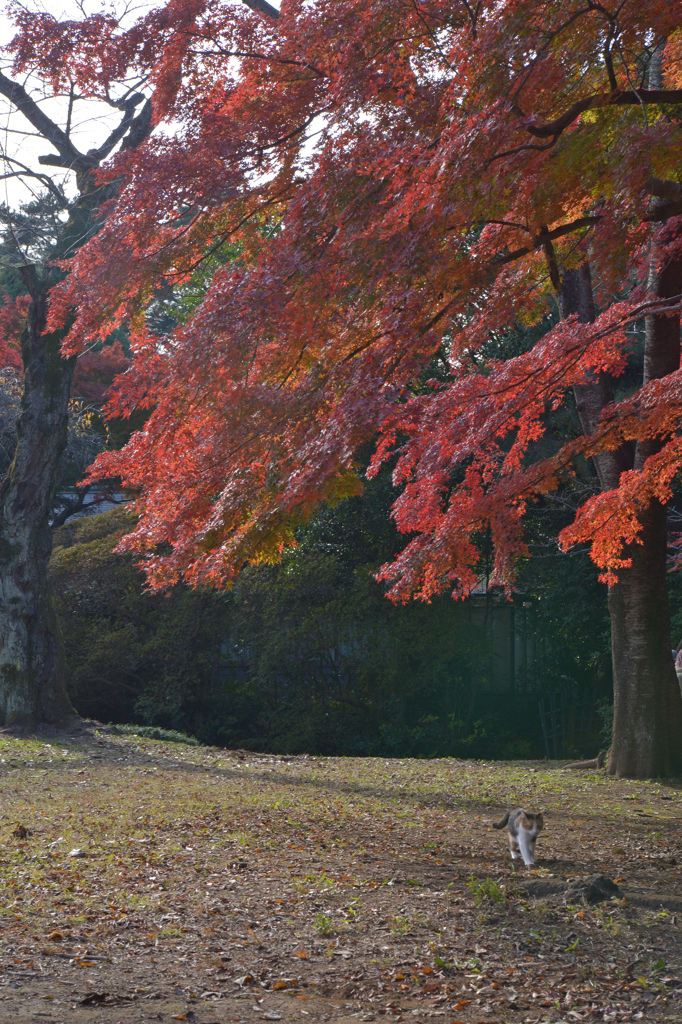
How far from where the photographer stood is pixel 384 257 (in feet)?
19.5

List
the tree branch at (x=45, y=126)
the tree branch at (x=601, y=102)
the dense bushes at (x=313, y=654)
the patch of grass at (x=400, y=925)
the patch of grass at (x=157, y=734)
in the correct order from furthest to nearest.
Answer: the dense bushes at (x=313, y=654) → the patch of grass at (x=157, y=734) → the tree branch at (x=45, y=126) → the tree branch at (x=601, y=102) → the patch of grass at (x=400, y=925)

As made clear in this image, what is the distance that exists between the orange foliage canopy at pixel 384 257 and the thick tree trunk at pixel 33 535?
3746 millimetres

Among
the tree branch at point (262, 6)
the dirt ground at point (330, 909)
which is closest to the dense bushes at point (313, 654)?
the dirt ground at point (330, 909)

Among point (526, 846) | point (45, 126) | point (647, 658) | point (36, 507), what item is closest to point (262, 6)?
point (45, 126)

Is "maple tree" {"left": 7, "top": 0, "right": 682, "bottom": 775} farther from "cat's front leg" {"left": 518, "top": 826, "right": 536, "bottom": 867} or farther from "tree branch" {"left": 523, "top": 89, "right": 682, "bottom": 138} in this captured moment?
"cat's front leg" {"left": 518, "top": 826, "right": 536, "bottom": 867}

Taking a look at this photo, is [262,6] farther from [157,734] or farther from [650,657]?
[157,734]

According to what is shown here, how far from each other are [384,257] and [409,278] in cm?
27

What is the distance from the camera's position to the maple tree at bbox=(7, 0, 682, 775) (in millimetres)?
5648

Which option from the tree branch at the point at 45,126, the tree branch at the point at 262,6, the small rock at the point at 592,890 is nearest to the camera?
the small rock at the point at 592,890

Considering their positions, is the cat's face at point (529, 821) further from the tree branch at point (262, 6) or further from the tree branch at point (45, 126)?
the tree branch at point (45, 126)

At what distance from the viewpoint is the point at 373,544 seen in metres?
15.5

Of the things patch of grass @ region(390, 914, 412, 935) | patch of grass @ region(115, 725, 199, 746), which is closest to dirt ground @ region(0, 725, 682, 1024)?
patch of grass @ region(390, 914, 412, 935)

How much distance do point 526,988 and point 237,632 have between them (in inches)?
466

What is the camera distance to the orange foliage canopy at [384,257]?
18.4ft
